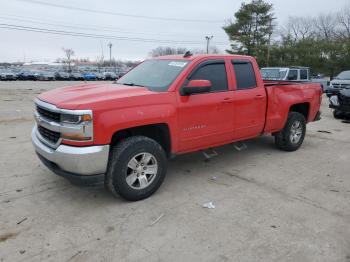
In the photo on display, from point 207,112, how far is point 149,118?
107 centimetres

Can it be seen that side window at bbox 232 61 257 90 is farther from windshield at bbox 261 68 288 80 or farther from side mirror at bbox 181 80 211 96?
windshield at bbox 261 68 288 80

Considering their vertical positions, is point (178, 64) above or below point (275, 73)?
below

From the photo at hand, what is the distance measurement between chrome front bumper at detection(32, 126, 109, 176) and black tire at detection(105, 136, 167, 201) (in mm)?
143

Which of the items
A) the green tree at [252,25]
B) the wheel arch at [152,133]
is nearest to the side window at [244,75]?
the wheel arch at [152,133]

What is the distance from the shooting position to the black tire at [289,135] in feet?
21.1

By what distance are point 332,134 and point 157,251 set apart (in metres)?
7.10

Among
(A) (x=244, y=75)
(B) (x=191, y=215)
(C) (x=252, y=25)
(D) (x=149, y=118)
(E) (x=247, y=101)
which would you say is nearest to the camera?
(B) (x=191, y=215)

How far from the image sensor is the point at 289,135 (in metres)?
6.50

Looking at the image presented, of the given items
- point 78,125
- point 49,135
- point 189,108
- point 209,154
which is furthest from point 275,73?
point 78,125

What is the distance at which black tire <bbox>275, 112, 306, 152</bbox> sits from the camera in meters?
6.42

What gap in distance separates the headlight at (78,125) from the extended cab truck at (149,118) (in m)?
0.01

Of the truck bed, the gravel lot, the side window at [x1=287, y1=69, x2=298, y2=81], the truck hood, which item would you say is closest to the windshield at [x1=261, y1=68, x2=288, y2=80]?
the side window at [x1=287, y1=69, x2=298, y2=81]

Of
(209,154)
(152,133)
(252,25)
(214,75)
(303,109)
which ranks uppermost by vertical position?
(252,25)

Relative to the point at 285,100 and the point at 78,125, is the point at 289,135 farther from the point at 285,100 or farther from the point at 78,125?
the point at 78,125
